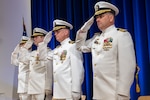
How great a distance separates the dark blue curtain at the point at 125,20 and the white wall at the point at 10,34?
0.82 meters

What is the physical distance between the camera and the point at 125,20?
2916 millimetres

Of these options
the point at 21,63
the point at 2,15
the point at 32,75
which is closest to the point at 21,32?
the point at 2,15

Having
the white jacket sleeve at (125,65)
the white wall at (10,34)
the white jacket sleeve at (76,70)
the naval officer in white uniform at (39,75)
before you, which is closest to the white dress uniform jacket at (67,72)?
the white jacket sleeve at (76,70)

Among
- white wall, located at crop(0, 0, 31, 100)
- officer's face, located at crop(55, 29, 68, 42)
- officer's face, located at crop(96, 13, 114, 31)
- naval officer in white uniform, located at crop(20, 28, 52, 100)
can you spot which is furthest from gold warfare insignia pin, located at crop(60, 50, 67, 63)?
white wall, located at crop(0, 0, 31, 100)

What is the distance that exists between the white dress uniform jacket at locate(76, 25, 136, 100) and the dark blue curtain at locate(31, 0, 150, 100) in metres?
0.45

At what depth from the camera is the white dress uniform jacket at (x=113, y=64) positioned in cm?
218

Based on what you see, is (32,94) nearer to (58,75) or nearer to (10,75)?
(58,75)

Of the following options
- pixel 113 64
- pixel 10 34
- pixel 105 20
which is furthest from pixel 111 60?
pixel 10 34

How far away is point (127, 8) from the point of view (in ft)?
9.61

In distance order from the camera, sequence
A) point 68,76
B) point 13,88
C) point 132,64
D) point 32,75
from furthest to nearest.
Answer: point 13,88, point 32,75, point 68,76, point 132,64

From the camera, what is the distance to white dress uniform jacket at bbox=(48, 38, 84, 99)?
8.87ft

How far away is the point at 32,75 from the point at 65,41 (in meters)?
0.72

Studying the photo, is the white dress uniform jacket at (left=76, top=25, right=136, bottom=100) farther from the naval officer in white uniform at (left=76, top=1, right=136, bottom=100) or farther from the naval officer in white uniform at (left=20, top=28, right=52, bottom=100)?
the naval officer in white uniform at (left=20, top=28, right=52, bottom=100)

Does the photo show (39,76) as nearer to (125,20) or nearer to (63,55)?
(63,55)
